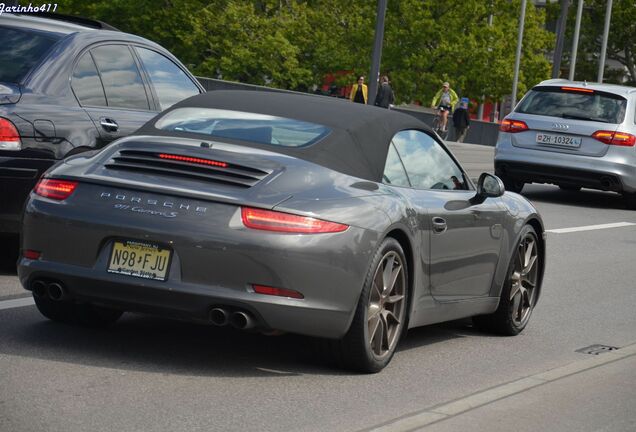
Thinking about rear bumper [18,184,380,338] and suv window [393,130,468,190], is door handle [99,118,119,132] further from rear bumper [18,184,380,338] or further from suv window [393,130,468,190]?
rear bumper [18,184,380,338]

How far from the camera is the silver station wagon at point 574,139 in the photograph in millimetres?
19578

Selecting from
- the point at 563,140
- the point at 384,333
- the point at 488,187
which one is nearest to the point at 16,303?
the point at 384,333

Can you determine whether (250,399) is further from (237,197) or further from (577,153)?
(577,153)

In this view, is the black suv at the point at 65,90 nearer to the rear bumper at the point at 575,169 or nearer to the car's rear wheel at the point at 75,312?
the car's rear wheel at the point at 75,312

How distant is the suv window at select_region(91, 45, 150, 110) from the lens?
10.1m

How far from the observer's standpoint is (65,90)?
9664 millimetres

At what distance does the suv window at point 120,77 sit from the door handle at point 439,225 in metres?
3.22

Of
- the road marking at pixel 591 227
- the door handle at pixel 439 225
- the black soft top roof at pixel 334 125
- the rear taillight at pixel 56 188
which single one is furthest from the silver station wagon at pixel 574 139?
the rear taillight at pixel 56 188

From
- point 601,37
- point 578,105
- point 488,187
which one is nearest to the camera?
point 488,187

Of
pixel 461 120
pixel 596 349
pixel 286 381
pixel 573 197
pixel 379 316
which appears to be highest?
pixel 379 316

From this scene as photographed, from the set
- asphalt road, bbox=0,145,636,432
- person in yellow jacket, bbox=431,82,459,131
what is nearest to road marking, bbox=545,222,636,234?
asphalt road, bbox=0,145,636,432

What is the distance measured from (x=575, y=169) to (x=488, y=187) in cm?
1135

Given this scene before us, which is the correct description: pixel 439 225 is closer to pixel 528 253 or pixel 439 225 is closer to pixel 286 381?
pixel 286 381

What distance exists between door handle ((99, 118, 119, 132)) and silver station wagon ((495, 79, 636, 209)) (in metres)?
10.7
